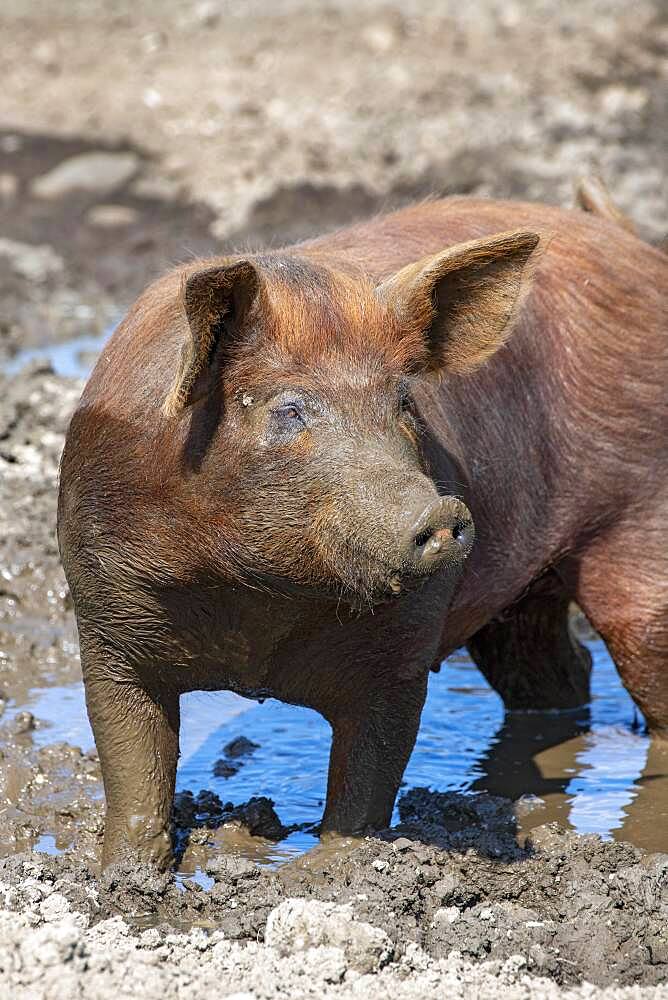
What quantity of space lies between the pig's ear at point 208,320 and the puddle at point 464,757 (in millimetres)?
1692

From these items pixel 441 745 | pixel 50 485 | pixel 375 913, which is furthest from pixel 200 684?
pixel 50 485

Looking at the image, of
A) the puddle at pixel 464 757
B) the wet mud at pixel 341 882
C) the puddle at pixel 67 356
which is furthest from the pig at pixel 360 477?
the puddle at pixel 67 356

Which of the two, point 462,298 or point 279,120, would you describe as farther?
point 279,120

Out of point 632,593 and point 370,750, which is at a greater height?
point 632,593

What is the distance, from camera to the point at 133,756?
5.04 metres

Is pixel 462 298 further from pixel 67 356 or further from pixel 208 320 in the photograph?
pixel 67 356

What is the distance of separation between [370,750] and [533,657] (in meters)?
1.95

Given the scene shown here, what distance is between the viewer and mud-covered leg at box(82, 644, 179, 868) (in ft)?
16.4

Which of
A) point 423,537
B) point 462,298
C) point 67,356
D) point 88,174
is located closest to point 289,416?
point 423,537

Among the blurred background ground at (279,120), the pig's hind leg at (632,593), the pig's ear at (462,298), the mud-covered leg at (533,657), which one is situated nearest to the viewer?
the pig's ear at (462,298)

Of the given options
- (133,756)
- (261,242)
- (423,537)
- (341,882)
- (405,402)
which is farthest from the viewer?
(261,242)

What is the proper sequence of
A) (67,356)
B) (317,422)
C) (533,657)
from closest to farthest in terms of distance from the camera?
1. (317,422)
2. (533,657)
3. (67,356)

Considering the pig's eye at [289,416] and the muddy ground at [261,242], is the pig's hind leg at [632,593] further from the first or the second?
the pig's eye at [289,416]

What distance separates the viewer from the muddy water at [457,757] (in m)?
5.84
